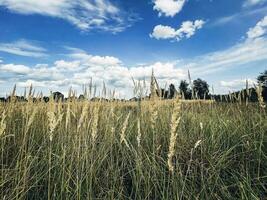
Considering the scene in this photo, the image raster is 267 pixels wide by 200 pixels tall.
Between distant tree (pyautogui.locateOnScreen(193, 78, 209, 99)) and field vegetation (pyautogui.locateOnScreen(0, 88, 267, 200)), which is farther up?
distant tree (pyautogui.locateOnScreen(193, 78, 209, 99))

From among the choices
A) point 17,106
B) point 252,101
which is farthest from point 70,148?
point 252,101

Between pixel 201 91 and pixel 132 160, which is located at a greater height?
pixel 201 91

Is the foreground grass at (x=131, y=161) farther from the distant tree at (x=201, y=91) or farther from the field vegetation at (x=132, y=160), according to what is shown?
the distant tree at (x=201, y=91)

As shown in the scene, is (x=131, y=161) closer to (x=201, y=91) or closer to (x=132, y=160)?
(x=132, y=160)

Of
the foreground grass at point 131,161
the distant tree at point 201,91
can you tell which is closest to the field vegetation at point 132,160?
the foreground grass at point 131,161

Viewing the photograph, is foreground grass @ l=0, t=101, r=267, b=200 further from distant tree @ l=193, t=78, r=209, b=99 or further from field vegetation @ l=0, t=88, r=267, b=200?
distant tree @ l=193, t=78, r=209, b=99

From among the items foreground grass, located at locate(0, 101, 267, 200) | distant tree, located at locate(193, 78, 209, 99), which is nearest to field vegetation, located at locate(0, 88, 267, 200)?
foreground grass, located at locate(0, 101, 267, 200)

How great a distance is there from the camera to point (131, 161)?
11.4ft

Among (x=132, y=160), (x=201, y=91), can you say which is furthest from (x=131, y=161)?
(x=201, y=91)

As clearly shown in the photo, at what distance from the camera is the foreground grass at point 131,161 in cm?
247

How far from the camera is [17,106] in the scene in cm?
600

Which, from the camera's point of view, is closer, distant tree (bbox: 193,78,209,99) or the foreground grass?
the foreground grass

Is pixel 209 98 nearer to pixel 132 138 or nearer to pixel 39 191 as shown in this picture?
pixel 132 138

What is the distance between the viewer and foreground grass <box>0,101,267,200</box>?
8.10ft
